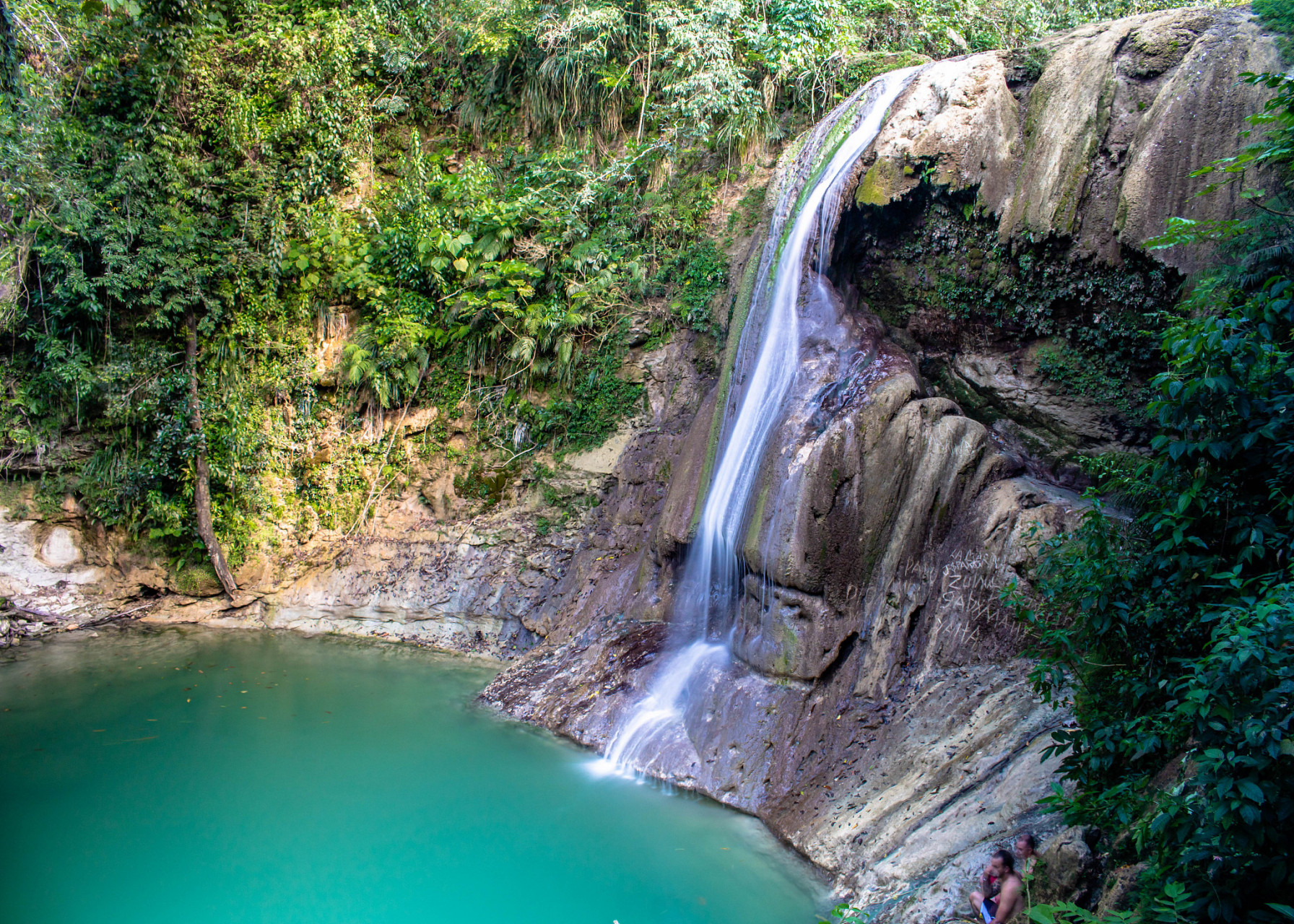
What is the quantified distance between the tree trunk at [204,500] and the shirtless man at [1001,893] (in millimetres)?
10264

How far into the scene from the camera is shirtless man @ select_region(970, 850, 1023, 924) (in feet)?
13.6

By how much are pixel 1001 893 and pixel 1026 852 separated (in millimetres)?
263

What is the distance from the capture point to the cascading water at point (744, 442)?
758 cm

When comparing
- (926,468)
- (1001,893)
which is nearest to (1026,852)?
(1001,893)

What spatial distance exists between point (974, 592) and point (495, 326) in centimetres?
749

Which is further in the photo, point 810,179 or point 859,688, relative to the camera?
point 810,179

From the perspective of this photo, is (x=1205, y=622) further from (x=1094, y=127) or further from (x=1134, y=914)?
(x=1094, y=127)

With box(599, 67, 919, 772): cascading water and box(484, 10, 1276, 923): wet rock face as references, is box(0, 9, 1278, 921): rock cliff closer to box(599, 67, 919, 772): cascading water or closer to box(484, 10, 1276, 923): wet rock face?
box(484, 10, 1276, 923): wet rock face

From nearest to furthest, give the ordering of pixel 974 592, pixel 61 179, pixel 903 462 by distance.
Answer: pixel 974 592 < pixel 903 462 < pixel 61 179

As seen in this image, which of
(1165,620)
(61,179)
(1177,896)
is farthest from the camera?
(61,179)

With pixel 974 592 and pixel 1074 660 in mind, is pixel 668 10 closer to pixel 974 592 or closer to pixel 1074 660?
pixel 974 592

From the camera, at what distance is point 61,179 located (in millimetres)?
10688

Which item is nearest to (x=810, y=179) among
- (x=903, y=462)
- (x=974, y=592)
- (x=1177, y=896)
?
(x=903, y=462)

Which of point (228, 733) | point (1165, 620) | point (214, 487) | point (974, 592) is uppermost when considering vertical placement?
point (1165, 620)
